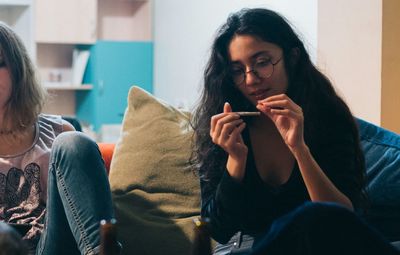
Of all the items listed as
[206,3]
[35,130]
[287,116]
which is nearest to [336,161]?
[287,116]

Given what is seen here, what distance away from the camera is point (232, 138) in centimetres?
175

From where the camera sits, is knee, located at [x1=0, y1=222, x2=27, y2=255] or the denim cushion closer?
knee, located at [x1=0, y1=222, x2=27, y2=255]

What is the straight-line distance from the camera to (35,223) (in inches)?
80.3

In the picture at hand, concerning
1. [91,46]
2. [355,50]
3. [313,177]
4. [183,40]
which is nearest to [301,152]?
[313,177]

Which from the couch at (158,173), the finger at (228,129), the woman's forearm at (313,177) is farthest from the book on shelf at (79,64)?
the woman's forearm at (313,177)

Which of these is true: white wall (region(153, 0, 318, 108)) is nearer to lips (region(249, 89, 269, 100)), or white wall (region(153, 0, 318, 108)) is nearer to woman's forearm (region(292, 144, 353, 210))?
lips (region(249, 89, 269, 100))

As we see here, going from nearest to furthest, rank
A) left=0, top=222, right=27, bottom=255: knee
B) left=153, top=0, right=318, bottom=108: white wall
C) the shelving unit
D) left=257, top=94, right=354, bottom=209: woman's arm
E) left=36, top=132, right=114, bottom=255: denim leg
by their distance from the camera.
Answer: left=0, top=222, right=27, bottom=255: knee < left=257, top=94, right=354, bottom=209: woman's arm < left=36, top=132, right=114, bottom=255: denim leg < left=153, top=0, right=318, bottom=108: white wall < the shelving unit

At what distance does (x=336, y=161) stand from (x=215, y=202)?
302 millimetres

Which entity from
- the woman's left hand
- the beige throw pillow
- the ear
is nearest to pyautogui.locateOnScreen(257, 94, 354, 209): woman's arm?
the woman's left hand

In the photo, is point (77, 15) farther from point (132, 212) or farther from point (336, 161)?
point (336, 161)

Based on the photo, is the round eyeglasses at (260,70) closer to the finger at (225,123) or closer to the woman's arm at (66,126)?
the finger at (225,123)

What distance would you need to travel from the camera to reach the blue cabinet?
16.1ft

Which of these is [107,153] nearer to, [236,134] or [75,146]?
[75,146]

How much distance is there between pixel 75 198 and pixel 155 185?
0.53 meters
